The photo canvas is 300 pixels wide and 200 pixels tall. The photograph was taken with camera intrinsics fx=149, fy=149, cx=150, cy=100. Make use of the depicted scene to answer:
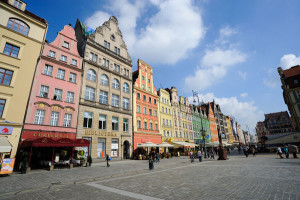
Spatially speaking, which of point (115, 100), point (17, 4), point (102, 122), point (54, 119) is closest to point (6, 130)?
point (54, 119)

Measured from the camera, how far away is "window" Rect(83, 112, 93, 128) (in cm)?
2281

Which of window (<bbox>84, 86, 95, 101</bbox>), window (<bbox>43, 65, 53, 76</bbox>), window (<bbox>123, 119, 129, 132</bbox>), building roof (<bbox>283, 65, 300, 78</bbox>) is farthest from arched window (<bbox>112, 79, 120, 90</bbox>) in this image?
building roof (<bbox>283, 65, 300, 78</bbox>)

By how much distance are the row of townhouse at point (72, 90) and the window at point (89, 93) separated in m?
0.16

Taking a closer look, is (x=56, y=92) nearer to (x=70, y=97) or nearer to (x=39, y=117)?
(x=70, y=97)

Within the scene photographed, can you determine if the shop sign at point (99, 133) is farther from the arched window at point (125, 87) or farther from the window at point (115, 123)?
the arched window at point (125, 87)

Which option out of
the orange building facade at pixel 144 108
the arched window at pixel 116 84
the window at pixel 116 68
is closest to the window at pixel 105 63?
the window at pixel 116 68

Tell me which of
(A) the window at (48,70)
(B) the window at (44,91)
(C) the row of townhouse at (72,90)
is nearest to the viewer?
(C) the row of townhouse at (72,90)

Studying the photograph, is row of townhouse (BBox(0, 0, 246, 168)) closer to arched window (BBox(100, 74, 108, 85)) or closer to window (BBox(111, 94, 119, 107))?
arched window (BBox(100, 74, 108, 85))

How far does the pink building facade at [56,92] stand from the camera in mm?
18062

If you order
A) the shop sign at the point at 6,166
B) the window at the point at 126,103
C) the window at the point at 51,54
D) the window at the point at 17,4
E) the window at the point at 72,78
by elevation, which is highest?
the window at the point at 17,4

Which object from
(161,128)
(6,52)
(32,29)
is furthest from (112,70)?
(161,128)

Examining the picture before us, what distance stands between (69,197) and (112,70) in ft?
81.9

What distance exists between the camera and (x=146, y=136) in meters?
32.5

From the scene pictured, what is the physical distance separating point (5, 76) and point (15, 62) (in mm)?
2013
